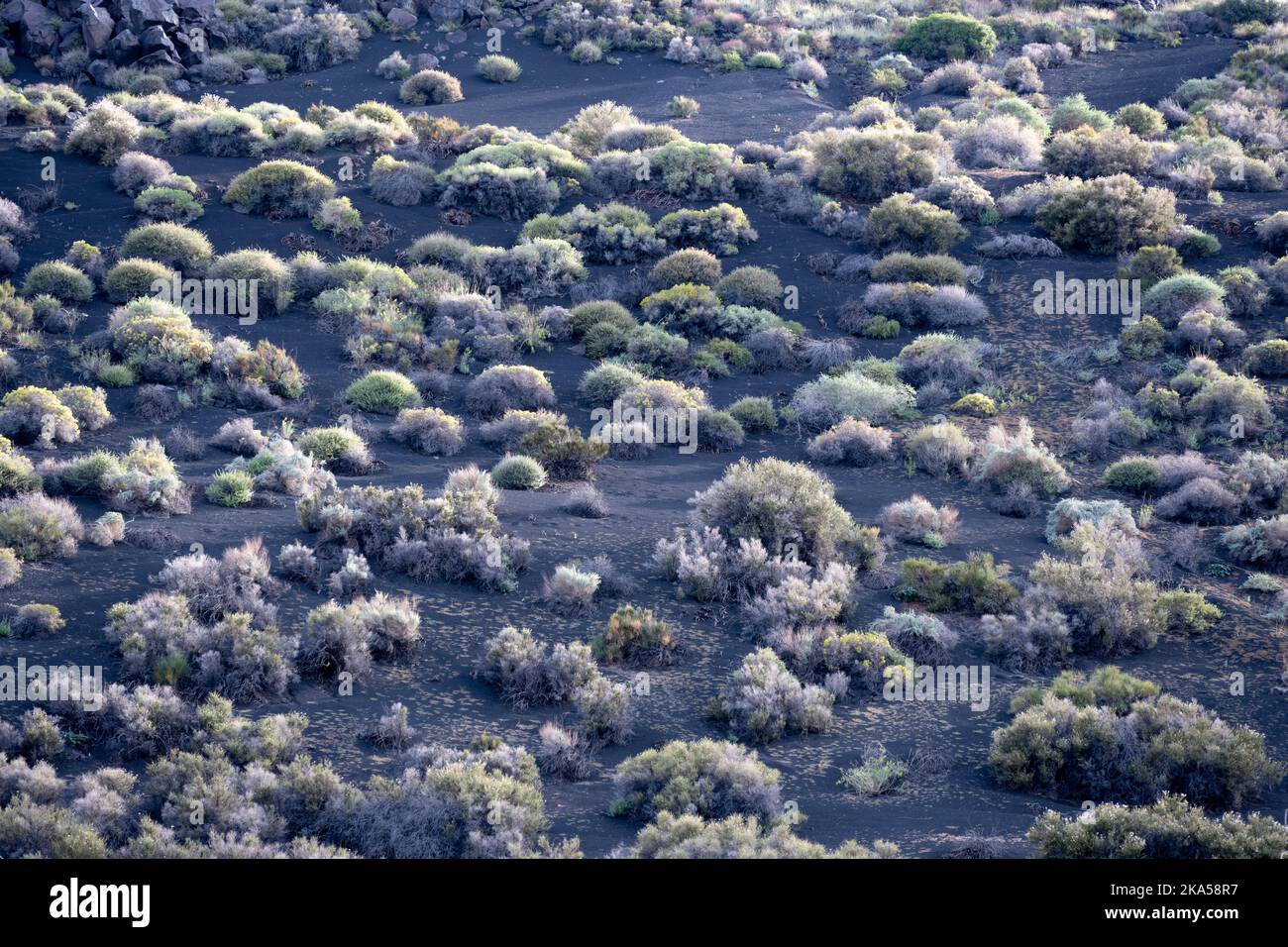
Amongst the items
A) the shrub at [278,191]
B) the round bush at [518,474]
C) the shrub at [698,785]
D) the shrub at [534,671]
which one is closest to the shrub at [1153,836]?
the shrub at [698,785]

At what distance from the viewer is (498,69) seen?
137ft

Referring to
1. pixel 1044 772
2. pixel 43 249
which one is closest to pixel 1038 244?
pixel 1044 772

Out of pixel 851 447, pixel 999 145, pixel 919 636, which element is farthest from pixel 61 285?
pixel 999 145

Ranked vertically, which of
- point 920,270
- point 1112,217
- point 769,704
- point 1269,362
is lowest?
point 769,704

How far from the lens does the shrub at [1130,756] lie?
11.9 m

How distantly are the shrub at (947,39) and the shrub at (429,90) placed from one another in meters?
16.2

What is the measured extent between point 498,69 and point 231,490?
27.5m

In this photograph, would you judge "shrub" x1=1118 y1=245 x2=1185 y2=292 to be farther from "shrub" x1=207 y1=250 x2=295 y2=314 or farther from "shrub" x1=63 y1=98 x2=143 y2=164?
"shrub" x1=63 y1=98 x2=143 y2=164

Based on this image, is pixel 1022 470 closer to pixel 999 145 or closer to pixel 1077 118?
pixel 999 145

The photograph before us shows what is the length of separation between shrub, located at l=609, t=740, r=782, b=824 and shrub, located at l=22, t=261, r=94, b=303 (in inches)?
726

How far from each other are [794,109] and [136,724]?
105 ft

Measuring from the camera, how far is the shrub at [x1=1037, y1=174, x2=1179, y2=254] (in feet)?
91.7

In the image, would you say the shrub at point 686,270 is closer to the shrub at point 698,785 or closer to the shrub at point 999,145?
the shrub at point 999,145

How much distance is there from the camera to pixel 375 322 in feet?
80.9
